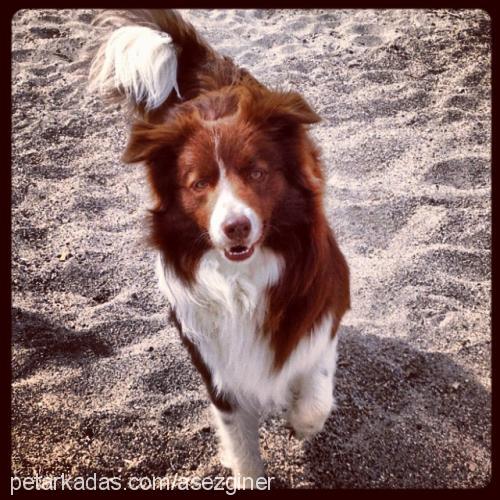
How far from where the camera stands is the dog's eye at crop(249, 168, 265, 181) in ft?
6.14

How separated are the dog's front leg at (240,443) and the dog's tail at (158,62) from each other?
4.66 feet

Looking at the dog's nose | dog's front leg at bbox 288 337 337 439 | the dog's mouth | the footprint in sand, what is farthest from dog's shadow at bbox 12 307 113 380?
the footprint in sand

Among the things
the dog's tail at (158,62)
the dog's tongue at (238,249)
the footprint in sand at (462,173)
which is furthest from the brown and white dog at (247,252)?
the footprint in sand at (462,173)

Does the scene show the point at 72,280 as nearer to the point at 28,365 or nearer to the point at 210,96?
the point at 28,365

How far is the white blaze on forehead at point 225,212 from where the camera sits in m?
1.77

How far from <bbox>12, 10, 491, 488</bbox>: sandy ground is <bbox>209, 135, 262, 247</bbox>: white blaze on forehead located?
0.44m

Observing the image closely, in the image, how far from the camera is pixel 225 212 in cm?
177

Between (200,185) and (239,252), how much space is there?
269mm

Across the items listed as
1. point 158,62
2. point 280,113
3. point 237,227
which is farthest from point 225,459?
point 158,62

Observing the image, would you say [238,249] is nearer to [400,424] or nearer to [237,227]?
[237,227]

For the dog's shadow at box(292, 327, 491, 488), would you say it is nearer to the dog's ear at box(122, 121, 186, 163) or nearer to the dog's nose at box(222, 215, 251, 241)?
the dog's nose at box(222, 215, 251, 241)

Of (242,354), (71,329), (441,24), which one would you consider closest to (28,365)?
(71,329)

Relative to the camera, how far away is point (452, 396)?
263 centimetres

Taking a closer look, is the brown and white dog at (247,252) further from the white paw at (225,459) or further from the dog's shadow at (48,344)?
the dog's shadow at (48,344)
